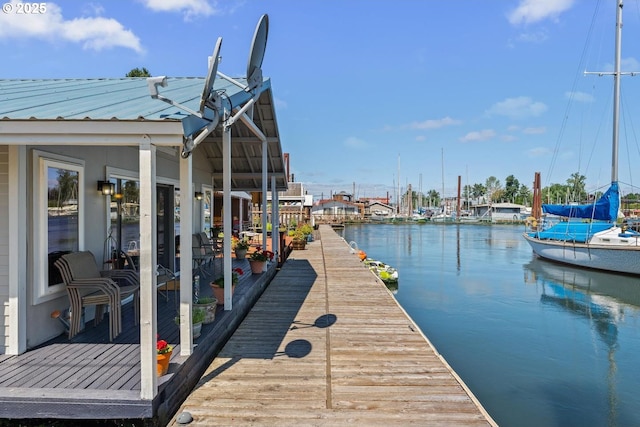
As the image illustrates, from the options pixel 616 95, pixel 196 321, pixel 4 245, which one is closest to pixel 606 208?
pixel 616 95

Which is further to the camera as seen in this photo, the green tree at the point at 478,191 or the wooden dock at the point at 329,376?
the green tree at the point at 478,191

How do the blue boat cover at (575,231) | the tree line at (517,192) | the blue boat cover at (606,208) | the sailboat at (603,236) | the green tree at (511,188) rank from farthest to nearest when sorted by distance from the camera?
the green tree at (511,188), the tree line at (517,192), the blue boat cover at (575,231), the blue boat cover at (606,208), the sailboat at (603,236)

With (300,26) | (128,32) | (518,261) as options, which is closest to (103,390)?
(300,26)

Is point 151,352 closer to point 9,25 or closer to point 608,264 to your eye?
point 9,25

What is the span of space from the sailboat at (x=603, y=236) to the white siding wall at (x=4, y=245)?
19003 mm

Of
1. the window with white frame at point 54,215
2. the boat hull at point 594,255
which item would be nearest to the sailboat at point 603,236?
the boat hull at point 594,255

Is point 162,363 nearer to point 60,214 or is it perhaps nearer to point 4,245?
point 4,245

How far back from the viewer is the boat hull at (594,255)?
15133 mm

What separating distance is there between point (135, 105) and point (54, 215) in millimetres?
1540

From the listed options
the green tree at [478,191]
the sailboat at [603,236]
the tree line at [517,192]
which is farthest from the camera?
the green tree at [478,191]

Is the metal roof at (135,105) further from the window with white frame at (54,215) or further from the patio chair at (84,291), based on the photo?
the patio chair at (84,291)

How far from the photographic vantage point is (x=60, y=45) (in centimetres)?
1059

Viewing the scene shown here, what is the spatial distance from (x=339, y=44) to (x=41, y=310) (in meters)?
10.7

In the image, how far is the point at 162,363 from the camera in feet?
9.59
